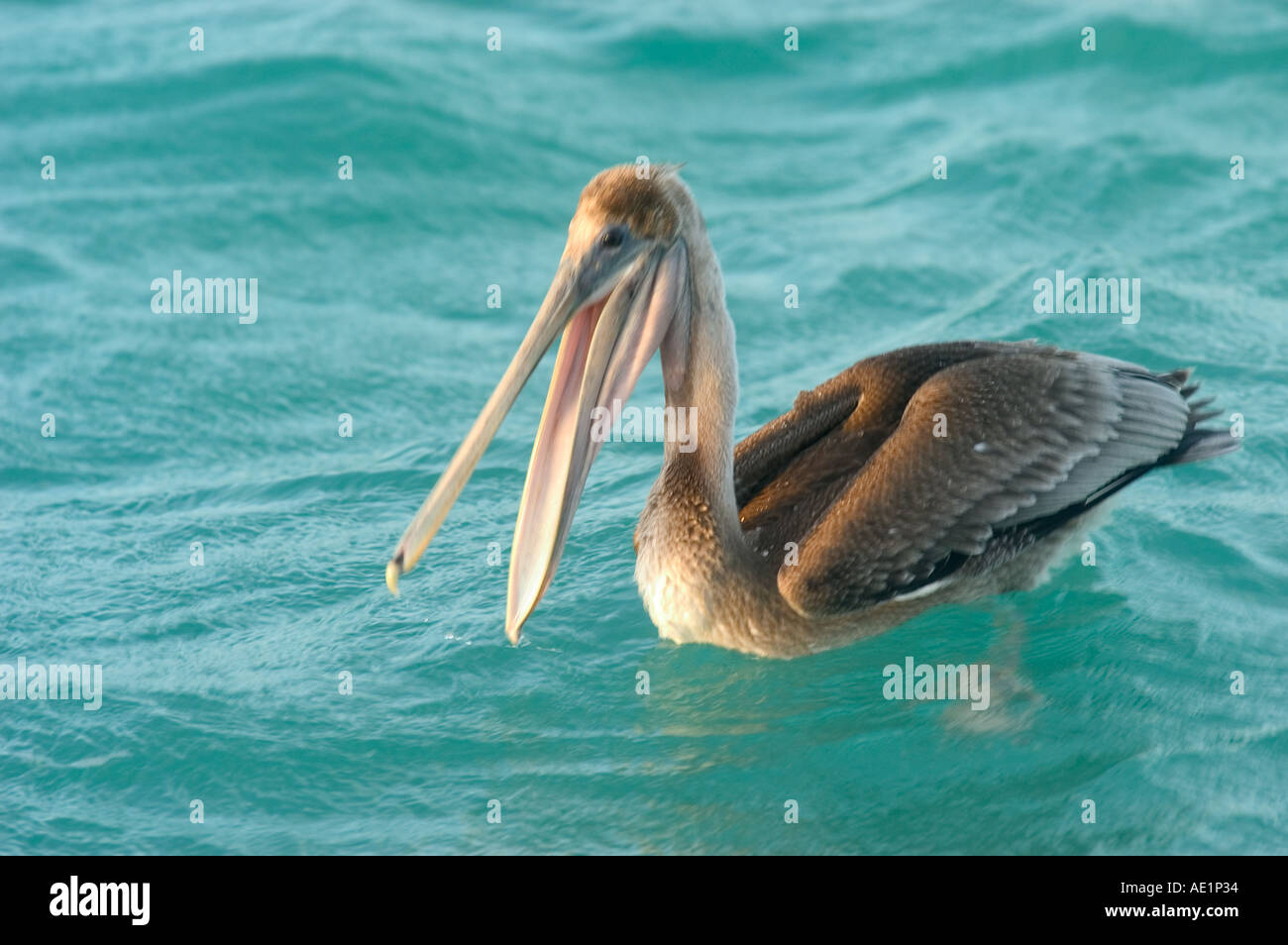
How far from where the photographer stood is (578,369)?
5.33 m

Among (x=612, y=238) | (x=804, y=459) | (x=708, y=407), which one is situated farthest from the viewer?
(x=804, y=459)

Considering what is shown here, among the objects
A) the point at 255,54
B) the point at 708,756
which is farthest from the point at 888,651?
the point at 255,54

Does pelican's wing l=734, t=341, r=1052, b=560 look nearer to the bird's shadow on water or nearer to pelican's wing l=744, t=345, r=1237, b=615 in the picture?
pelican's wing l=744, t=345, r=1237, b=615

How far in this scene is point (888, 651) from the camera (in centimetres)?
601

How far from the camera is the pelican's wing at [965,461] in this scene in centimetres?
555

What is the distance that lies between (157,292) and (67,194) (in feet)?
5.75

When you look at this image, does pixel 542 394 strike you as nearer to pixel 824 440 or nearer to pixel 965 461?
pixel 824 440

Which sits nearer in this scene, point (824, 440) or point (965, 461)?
point (965, 461)

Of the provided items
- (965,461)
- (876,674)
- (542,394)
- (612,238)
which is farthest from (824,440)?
(542,394)

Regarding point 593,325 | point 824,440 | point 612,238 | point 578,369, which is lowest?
point 824,440

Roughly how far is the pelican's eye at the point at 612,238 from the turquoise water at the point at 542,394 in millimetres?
1753

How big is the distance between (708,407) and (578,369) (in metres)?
0.58

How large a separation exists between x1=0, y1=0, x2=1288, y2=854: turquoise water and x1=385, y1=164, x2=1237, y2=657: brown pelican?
40 cm
